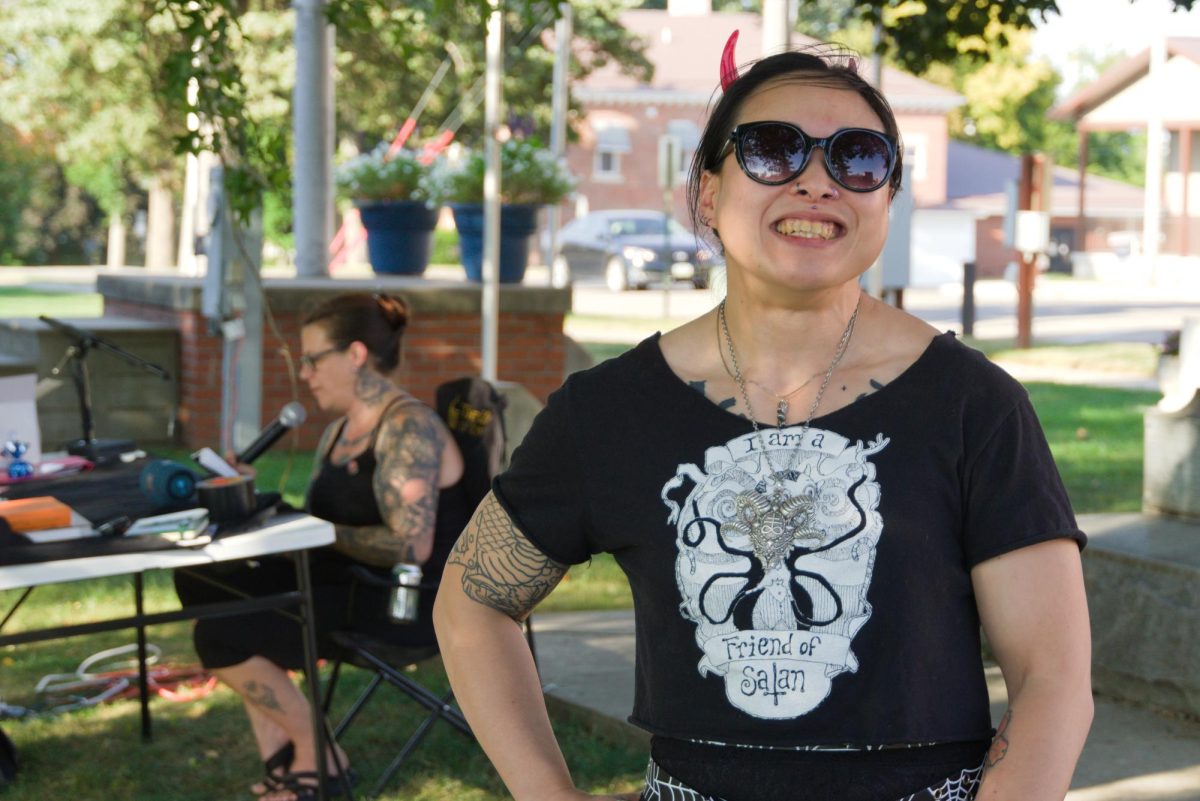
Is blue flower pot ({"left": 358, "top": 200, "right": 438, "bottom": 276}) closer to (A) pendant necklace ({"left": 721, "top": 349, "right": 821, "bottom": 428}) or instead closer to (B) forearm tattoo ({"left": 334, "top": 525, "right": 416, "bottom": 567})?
(B) forearm tattoo ({"left": 334, "top": 525, "right": 416, "bottom": 567})

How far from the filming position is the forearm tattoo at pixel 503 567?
6.93ft

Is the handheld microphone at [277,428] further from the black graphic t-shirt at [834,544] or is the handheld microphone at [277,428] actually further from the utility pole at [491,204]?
the utility pole at [491,204]

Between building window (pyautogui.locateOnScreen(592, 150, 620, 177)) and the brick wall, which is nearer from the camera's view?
the brick wall

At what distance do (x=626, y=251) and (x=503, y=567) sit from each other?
32.5 metres

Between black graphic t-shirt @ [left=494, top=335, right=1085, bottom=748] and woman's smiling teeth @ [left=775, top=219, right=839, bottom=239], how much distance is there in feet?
0.65

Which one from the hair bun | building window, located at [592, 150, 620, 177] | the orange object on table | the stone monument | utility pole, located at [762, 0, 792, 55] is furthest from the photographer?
building window, located at [592, 150, 620, 177]

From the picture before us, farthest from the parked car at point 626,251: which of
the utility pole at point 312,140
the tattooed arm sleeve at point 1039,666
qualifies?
the tattooed arm sleeve at point 1039,666

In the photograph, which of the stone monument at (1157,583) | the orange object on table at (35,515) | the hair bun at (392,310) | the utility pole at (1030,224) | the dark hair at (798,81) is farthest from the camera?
the utility pole at (1030,224)

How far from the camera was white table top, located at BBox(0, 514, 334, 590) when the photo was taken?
3645 mm

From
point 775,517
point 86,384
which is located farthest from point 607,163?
point 775,517

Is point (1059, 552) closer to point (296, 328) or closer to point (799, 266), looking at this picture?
point (799, 266)

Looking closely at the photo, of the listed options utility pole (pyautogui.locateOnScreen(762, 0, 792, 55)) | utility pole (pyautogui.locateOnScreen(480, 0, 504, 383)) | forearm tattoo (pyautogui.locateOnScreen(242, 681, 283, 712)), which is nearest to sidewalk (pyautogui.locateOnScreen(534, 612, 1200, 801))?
forearm tattoo (pyautogui.locateOnScreen(242, 681, 283, 712))

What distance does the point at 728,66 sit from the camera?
220 centimetres

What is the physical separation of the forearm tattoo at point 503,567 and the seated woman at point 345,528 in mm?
2414
